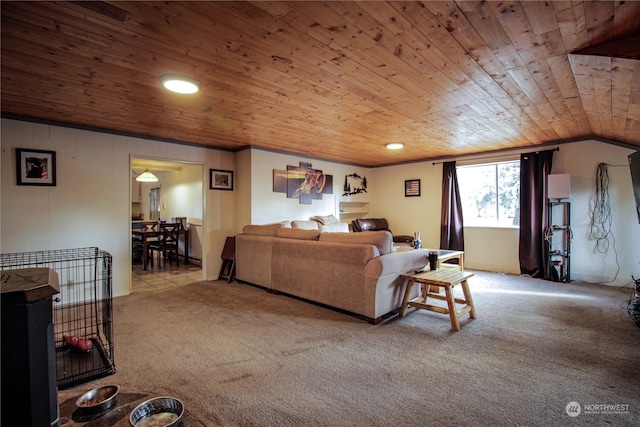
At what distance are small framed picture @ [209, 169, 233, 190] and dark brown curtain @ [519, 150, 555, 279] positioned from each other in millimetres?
4962

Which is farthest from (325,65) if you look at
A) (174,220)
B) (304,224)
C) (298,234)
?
(174,220)

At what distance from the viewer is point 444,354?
236 cm

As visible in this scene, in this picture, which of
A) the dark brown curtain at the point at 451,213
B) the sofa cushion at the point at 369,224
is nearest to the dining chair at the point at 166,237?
the sofa cushion at the point at 369,224

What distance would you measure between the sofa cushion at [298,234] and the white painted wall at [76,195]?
2.05 metres

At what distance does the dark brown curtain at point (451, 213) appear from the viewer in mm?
5922

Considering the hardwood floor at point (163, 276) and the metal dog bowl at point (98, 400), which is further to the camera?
the hardwood floor at point (163, 276)

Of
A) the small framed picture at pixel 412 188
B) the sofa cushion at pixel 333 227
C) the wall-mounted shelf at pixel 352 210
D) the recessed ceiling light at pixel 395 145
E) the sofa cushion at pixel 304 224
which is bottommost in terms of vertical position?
the sofa cushion at pixel 333 227

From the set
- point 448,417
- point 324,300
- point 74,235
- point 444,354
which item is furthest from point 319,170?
point 448,417

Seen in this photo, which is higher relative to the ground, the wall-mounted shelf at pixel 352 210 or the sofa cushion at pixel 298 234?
the wall-mounted shelf at pixel 352 210

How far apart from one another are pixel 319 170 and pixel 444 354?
4408mm

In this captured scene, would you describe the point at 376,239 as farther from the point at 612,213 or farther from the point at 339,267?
the point at 612,213

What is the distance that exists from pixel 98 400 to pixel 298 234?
2524 mm

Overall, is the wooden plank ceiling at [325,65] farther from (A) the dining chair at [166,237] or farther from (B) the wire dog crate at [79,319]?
(A) the dining chair at [166,237]

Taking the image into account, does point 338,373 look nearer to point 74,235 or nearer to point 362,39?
point 362,39
